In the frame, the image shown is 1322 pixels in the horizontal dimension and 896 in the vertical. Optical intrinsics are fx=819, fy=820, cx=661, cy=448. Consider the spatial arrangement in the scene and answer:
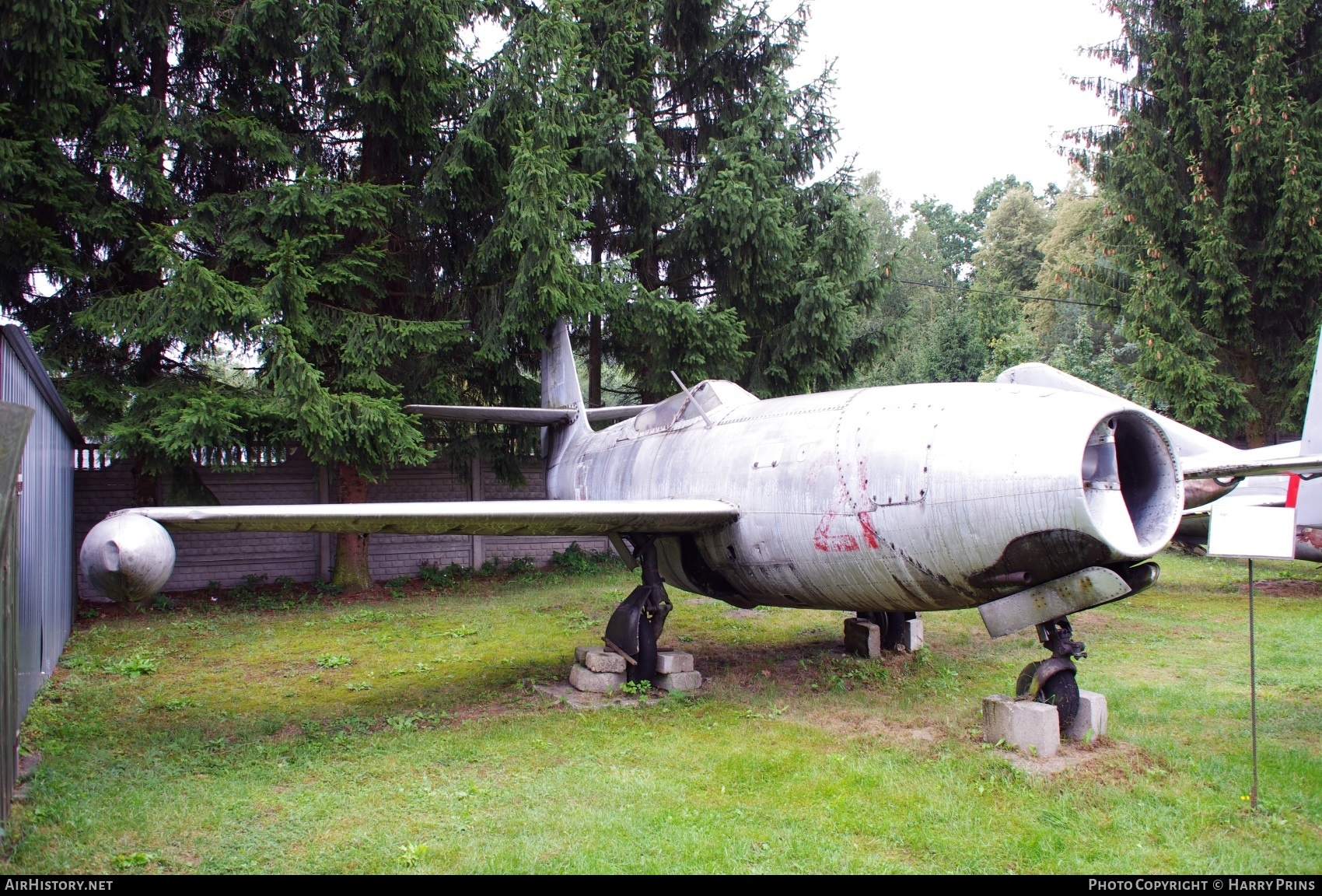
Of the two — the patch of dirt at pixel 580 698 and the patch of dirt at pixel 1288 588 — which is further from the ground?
the patch of dirt at pixel 580 698

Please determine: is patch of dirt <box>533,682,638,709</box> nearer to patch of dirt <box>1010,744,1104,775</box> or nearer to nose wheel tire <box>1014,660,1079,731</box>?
patch of dirt <box>1010,744,1104,775</box>

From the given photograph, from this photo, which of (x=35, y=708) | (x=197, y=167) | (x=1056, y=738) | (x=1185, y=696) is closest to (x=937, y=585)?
(x=1056, y=738)

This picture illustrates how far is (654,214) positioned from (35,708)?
37.8ft

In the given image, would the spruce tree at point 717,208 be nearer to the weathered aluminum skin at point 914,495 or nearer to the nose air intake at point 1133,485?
the weathered aluminum skin at point 914,495

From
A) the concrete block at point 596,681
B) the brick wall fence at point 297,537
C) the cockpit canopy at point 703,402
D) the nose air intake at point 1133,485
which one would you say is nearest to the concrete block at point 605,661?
the concrete block at point 596,681

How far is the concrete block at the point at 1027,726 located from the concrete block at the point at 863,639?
280 centimetres

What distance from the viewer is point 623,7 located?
47.5ft

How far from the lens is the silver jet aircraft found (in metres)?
4.89

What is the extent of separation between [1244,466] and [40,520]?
1117 cm

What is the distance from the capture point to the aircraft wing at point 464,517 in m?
5.34

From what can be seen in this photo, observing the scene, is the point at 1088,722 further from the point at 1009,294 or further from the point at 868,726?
the point at 1009,294

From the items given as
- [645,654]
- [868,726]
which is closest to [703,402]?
[645,654]

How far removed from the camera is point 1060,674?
5508mm
